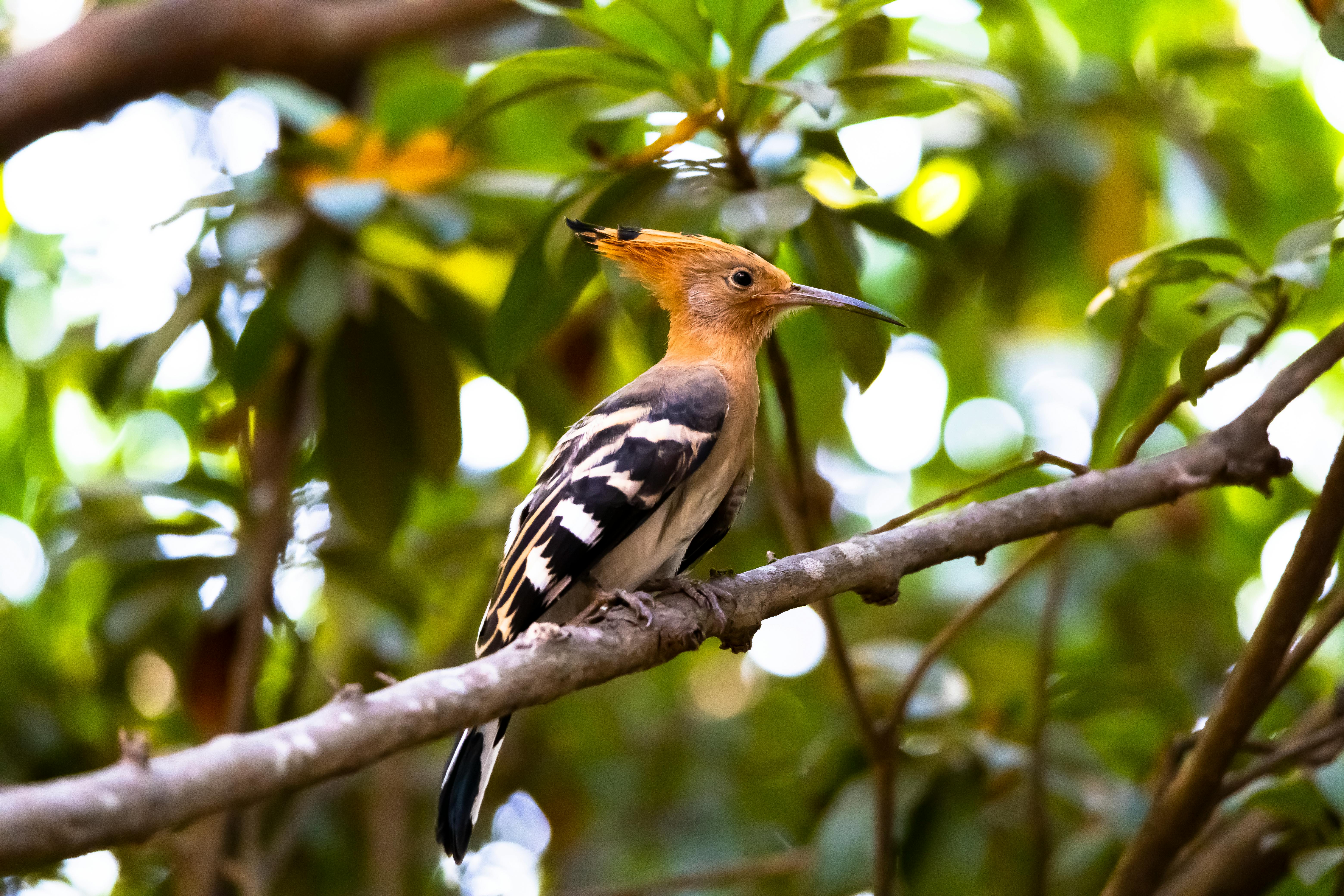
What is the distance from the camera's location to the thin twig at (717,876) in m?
2.39

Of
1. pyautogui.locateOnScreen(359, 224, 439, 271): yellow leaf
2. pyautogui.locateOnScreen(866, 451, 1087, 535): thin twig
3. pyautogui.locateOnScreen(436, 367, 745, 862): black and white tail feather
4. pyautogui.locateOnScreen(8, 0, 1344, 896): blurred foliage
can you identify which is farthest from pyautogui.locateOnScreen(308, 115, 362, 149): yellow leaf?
pyautogui.locateOnScreen(866, 451, 1087, 535): thin twig

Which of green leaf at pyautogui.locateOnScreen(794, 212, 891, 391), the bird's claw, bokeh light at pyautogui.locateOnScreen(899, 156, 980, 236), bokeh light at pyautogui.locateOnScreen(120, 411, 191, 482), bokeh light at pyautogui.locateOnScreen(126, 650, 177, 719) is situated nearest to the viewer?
the bird's claw

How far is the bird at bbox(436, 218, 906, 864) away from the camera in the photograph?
1.64 metres

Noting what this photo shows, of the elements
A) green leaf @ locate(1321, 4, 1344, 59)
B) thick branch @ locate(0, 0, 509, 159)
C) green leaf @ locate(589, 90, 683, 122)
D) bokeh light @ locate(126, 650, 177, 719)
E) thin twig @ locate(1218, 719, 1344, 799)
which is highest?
green leaf @ locate(1321, 4, 1344, 59)

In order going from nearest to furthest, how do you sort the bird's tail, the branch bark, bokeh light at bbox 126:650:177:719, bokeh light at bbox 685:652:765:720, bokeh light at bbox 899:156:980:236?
1. the branch bark
2. the bird's tail
3. bokeh light at bbox 899:156:980:236
4. bokeh light at bbox 126:650:177:719
5. bokeh light at bbox 685:652:765:720

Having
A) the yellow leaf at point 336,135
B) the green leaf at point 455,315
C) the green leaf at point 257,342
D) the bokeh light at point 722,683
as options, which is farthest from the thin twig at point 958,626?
the bokeh light at point 722,683

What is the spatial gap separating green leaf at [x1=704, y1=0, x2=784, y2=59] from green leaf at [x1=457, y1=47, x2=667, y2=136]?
14cm

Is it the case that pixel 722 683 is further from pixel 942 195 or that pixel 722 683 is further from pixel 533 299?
pixel 533 299

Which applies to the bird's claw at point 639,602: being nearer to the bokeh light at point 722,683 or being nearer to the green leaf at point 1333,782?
the green leaf at point 1333,782

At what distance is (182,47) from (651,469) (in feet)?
7.87

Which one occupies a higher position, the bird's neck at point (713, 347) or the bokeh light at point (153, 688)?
the bird's neck at point (713, 347)

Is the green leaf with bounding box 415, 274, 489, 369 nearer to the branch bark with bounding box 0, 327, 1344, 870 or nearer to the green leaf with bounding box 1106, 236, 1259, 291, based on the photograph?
the branch bark with bounding box 0, 327, 1344, 870

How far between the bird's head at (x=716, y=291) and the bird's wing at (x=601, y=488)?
213 mm

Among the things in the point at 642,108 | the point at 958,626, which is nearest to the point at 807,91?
the point at 642,108
